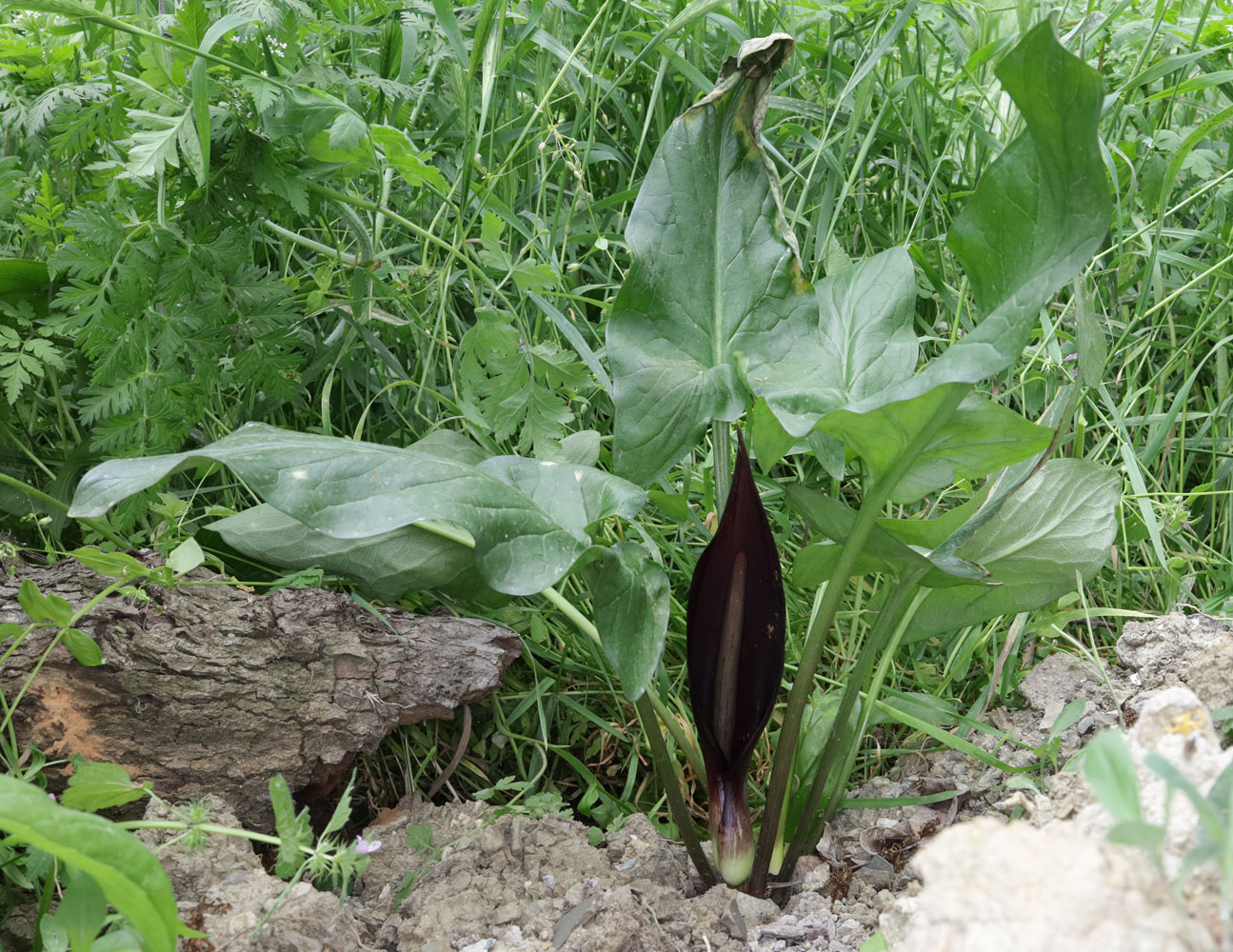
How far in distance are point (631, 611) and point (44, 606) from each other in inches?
26.5

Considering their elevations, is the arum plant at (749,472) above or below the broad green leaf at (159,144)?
below

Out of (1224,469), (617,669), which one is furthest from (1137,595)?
(617,669)

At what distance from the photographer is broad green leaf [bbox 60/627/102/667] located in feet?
3.74

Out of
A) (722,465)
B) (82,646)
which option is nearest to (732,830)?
(722,465)

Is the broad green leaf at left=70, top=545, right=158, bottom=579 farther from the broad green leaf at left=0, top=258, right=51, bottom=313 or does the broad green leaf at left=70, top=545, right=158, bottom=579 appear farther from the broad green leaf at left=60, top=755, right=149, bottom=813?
the broad green leaf at left=0, top=258, right=51, bottom=313

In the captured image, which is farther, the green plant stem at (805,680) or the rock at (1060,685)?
the rock at (1060,685)

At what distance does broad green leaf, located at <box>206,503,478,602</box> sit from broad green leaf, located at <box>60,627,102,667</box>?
20 centimetres

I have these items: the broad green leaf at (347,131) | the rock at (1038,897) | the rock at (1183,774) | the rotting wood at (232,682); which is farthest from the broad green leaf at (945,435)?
the broad green leaf at (347,131)

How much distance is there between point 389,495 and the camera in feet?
3.28

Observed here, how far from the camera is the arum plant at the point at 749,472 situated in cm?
102

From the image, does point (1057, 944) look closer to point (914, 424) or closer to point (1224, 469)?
point (914, 424)

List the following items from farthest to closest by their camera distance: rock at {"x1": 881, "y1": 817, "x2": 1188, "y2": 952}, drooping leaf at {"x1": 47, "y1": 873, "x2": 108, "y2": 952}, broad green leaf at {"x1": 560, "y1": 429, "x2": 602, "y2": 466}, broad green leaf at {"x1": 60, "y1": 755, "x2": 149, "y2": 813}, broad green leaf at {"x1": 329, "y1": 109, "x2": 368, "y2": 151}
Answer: broad green leaf at {"x1": 560, "y1": 429, "x2": 602, "y2": 466} < broad green leaf at {"x1": 329, "y1": 109, "x2": 368, "y2": 151} < broad green leaf at {"x1": 60, "y1": 755, "x2": 149, "y2": 813} < drooping leaf at {"x1": 47, "y1": 873, "x2": 108, "y2": 952} < rock at {"x1": 881, "y1": 817, "x2": 1188, "y2": 952}

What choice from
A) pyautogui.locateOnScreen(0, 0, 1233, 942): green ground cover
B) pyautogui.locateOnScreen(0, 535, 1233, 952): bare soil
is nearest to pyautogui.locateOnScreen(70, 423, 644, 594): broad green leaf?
pyautogui.locateOnScreen(0, 0, 1233, 942): green ground cover

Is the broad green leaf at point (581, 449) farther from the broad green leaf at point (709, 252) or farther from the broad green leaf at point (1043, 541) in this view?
the broad green leaf at point (1043, 541)
